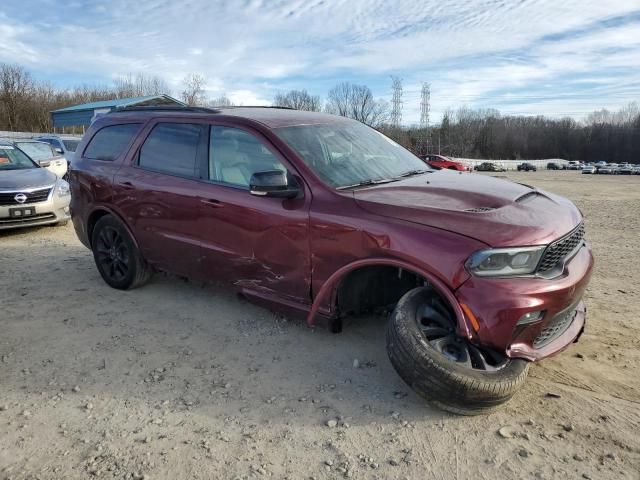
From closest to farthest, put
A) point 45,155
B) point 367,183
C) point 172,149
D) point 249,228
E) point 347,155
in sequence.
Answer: point 367,183
point 249,228
point 347,155
point 172,149
point 45,155

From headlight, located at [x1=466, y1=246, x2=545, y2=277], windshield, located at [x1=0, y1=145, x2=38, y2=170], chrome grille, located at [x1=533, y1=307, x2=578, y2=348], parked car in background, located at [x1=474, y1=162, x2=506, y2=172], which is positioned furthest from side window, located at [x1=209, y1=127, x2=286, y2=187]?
parked car in background, located at [x1=474, y1=162, x2=506, y2=172]

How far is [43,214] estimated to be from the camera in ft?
27.1

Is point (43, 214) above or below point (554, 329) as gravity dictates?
above

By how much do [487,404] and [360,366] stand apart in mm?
965

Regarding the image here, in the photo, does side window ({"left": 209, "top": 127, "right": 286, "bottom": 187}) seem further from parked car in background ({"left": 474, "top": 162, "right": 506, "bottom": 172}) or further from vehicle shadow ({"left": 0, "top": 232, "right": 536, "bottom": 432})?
parked car in background ({"left": 474, "top": 162, "right": 506, "bottom": 172})

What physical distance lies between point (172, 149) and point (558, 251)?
329 cm

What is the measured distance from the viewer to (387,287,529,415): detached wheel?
108 inches

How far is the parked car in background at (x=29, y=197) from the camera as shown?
7.89 m

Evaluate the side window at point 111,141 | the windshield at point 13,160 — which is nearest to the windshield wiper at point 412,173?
the side window at point 111,141

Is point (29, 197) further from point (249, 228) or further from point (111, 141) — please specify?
point (249, 228)

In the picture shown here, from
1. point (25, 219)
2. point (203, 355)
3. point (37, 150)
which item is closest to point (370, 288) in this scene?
point (203, 355)

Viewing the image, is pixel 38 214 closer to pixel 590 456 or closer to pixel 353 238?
pixel 353 238

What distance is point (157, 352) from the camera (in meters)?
3.78

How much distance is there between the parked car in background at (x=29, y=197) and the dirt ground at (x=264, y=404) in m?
3.89
